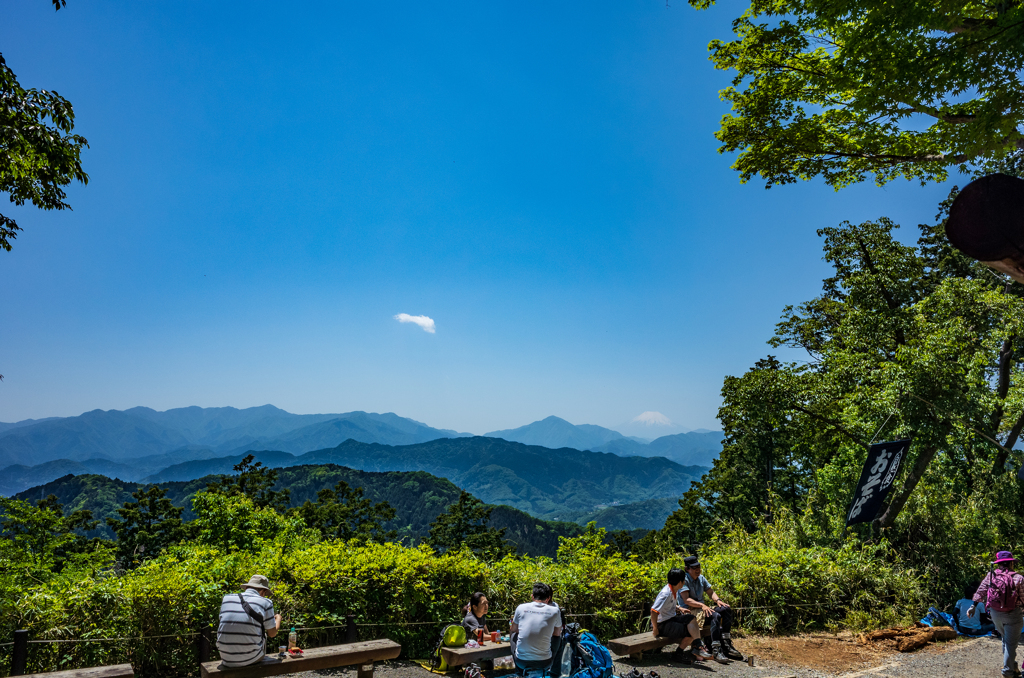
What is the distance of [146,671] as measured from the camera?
16.0 feet

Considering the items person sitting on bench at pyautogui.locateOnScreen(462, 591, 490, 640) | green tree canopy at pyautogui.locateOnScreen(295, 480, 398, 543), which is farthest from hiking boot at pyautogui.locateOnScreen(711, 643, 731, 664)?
green tree canopy at pyautogui.locateOnScreen(295, 480, 398, 543)

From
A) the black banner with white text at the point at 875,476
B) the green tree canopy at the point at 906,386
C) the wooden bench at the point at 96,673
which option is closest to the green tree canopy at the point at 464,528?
the green tree canopy at the point at 906,386

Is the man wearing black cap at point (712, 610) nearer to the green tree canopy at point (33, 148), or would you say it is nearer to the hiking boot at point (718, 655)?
the hiking boot at point (718, 655)

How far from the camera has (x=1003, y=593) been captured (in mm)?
5805

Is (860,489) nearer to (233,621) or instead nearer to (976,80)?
(976,80)

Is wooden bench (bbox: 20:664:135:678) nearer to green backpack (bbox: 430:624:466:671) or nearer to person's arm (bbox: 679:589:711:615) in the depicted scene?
green backpack (bbox: 430:624:466:671)

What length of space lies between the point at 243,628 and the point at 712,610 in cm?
516

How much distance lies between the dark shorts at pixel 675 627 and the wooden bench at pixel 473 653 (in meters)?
1.88

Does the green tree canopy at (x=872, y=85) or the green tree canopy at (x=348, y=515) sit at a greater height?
the green tree canopy at (x=872, y=85)

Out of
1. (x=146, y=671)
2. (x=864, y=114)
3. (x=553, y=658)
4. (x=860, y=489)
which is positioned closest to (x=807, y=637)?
(x=860, y=489)

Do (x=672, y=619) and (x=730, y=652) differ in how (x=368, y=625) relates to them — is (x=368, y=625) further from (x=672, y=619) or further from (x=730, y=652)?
(x=730, y=652)

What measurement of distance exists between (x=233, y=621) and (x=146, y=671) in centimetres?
163

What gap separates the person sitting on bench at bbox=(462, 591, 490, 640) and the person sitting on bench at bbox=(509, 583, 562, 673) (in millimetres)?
908

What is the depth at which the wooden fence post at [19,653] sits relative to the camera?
13.5ft
